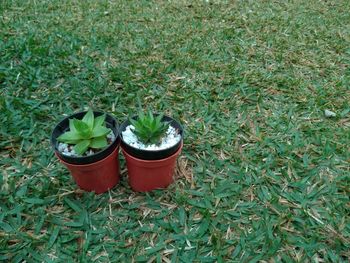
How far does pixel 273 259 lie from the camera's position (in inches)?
47.7

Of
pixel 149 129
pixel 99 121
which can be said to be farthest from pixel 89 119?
pixel 149 129

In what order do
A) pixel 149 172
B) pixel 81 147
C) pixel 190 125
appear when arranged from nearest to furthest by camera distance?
pixel 81 147 < pixel 149 172 < pixel 190 125

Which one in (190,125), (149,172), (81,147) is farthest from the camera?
(190,125)

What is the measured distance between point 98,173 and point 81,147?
15 centimetres

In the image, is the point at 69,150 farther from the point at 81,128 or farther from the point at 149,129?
the point at 149,129

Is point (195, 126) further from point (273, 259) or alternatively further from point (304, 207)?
point (273, 259)

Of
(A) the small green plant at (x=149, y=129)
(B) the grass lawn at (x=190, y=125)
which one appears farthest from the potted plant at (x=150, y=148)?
(B) the grass lawn at (x=190, y=125)

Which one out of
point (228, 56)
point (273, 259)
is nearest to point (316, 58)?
point (228, 56)

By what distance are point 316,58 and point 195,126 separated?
1279mm

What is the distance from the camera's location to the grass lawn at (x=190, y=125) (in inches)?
49.4

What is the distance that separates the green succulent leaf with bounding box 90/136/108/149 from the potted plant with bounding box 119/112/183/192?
0.07 meters

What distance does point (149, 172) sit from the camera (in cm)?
132

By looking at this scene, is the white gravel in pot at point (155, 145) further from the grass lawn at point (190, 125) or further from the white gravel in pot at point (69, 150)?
the grass lawn at point (190, 125)

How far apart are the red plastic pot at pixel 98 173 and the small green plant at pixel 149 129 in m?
0.12
